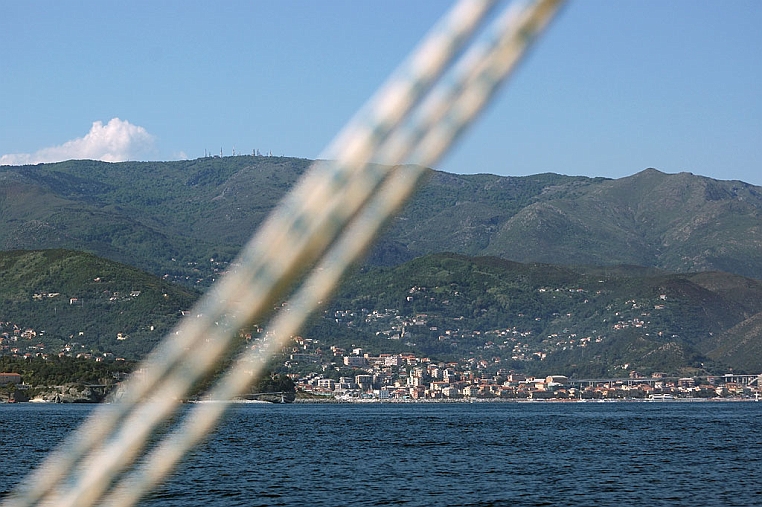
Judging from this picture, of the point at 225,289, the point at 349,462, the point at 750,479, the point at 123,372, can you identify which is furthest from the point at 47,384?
the point at 225,289

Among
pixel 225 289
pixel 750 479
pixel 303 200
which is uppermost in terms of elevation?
pixel 303 200

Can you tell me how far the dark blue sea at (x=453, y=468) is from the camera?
127 ft

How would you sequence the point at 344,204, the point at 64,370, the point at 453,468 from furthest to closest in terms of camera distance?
1. the point at 64,370
2. the point at 453,468
3. the point at 344,204

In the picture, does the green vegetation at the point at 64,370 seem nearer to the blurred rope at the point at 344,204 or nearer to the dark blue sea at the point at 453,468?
the dark blue sea at the point at 453,468

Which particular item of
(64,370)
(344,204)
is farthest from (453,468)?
(64,370)

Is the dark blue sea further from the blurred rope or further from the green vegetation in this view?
the green vegetation

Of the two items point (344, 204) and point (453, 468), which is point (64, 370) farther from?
point (344, 204)

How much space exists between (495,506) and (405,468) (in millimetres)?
15267

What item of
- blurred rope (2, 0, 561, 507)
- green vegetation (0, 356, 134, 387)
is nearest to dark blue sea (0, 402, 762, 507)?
blurred rope (2, 0, 561, 507)

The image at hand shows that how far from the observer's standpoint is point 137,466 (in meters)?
44.9

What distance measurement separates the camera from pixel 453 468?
→ 51062mm

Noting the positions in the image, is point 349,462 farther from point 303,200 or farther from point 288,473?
point 303,200

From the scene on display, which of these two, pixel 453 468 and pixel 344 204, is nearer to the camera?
pixel 344 204

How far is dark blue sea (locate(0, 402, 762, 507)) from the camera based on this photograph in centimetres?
3856
